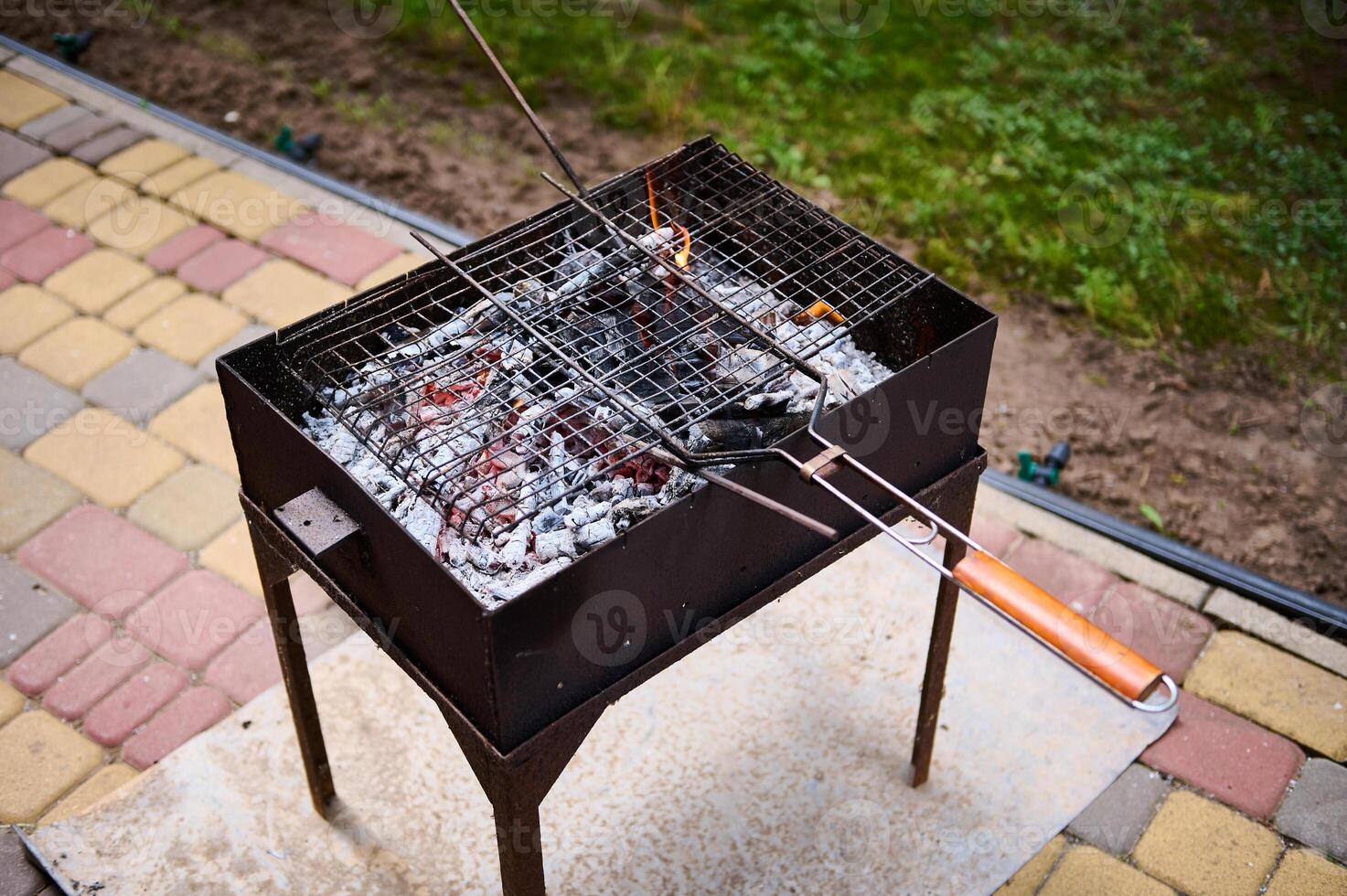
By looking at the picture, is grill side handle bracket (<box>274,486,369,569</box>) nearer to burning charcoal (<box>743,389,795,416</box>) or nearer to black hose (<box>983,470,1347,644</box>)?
burning charcoal (<box>743,389,795,416</box>)

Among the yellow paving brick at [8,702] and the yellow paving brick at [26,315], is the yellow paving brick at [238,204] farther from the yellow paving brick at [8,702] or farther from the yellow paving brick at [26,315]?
the yellow paving brick at [8,702]

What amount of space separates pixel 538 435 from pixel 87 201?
3345 mm

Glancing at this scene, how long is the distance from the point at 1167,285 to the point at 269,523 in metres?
3.69

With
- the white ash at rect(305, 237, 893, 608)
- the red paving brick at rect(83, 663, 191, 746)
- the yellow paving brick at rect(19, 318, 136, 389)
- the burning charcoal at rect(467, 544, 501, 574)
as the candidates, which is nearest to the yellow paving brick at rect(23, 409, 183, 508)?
the yellow paving brick at rect(19, 318, 136, 389)

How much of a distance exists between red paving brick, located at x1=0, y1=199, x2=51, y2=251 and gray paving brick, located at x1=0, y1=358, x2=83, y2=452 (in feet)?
2.38

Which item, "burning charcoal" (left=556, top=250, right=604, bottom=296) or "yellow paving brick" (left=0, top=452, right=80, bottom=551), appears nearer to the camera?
"burning charcoal" (left=556, top=250, right=604, bottom=296)

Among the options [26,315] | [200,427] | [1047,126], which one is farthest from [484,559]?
[1047,126]

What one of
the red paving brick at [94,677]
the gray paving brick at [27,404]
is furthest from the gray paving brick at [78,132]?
the red paving brick at [94,677]

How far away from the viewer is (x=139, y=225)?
4.83m

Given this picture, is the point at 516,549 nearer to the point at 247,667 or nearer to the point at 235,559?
the point at 247,667

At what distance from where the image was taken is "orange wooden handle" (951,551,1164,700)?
5.98 ft

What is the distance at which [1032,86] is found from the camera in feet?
19.3

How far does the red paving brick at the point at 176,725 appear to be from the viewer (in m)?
3.27

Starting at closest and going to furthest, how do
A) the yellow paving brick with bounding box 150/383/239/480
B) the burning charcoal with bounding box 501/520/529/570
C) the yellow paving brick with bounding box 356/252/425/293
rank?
the burning charcoal with bounding box 501/520/529/570 < the yellow paving brick with bounding box 150/383/239/480 < the yellow paving brick with bounding box 356/252/425/293
